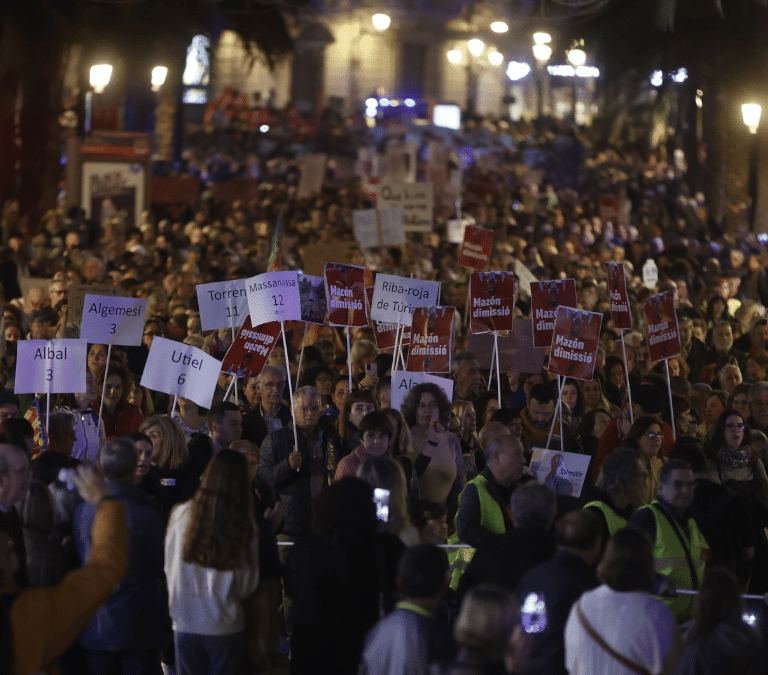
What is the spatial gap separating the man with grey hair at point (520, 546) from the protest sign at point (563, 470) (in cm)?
265

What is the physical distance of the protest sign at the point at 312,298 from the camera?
429 inches

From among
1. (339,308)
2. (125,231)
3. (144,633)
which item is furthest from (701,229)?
(144,633)

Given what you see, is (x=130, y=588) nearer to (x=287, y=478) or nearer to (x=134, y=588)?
(x=134, y=588)

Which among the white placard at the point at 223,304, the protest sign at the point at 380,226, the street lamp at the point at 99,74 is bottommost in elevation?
the white placard at the point at 223,304

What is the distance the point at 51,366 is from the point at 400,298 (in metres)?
3.19

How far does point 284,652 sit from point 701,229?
1881cm

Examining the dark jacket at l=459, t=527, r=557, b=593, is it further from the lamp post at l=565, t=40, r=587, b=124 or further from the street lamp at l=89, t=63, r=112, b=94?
the lamp post at l=565, t=40, r=587, b=124

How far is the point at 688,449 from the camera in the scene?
763 cm

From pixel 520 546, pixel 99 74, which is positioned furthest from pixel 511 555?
pixel 99 74

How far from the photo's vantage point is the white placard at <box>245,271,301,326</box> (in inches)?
406

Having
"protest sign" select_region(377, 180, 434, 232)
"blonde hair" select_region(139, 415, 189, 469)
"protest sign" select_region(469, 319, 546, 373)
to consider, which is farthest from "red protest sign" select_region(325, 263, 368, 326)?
"protest sign" select_region(377, 180, 434, 232)

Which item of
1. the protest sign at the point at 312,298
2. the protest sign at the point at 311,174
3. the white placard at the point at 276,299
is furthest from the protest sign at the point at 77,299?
the protest sign at the point at 311,174

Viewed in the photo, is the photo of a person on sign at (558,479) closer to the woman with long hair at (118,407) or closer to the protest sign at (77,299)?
the woman with long hair at (118,407)

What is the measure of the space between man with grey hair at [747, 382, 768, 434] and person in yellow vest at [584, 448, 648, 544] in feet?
12.1
